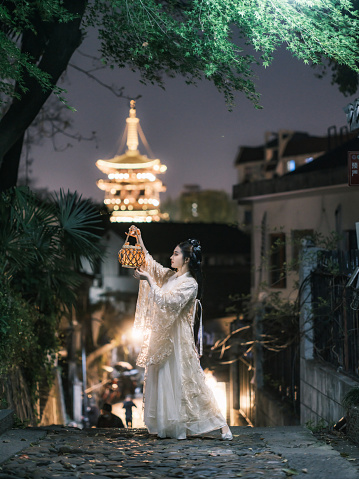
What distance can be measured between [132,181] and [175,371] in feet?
30.0

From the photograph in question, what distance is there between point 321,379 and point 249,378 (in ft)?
24.7

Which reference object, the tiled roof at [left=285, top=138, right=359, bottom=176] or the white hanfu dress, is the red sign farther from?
the tiled roof at [left=285, top=138, right=359, bottom=176]

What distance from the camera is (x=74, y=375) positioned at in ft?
81.4

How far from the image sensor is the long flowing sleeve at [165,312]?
736cm

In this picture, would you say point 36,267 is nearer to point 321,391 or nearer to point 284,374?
point 284,374

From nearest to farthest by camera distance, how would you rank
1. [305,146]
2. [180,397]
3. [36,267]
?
[180,397] → [36,267] → [305,146]

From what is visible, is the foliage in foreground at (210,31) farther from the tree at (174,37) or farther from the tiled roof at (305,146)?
the tiled roof at (305,146)

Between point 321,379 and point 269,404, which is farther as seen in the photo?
point 269,404

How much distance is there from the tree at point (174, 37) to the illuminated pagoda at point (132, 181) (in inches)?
204

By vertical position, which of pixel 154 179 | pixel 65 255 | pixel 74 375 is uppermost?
pixel 154 179

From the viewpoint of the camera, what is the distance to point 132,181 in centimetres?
1608

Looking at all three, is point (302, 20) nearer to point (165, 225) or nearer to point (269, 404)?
point (269, 404)

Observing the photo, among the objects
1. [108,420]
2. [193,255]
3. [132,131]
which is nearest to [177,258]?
[193,255]

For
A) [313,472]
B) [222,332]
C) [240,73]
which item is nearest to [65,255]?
[240,73]
